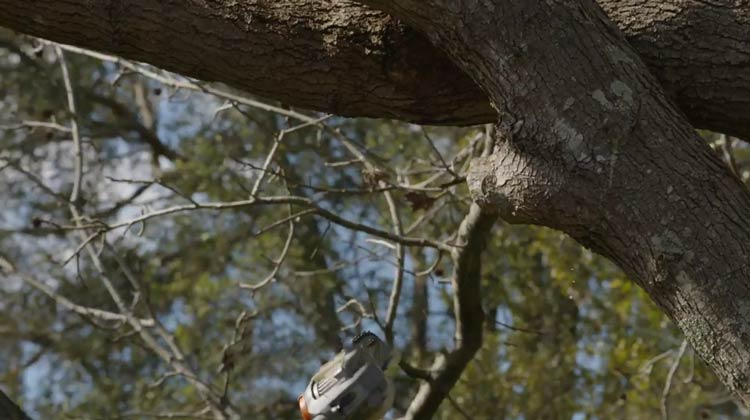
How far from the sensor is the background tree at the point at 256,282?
21.4 feet

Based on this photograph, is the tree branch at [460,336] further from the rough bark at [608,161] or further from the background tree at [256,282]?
the rough bark at [608,161]

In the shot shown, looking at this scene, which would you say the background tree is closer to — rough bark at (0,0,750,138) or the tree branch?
the tree branch

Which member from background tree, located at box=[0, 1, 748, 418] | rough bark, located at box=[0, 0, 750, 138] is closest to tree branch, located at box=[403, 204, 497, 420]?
background tree, located at box=[0, 1, 748, 418]

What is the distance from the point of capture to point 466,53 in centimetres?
250

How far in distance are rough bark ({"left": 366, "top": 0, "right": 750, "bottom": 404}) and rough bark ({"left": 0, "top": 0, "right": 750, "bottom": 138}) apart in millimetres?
199

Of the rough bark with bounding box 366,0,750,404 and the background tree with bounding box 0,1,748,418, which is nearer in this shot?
the rough bark with bounding box 366,0,750,404

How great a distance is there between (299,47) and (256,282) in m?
6.08

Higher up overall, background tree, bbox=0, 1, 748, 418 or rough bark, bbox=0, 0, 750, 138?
rough bark, bbox=0, 0, 750, 138

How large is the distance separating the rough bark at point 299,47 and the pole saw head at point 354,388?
0.60 metres

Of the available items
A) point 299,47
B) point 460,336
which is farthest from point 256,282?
point 299,47

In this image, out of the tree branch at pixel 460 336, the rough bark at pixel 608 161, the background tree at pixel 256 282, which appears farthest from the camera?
the background tree at pixel 256 282

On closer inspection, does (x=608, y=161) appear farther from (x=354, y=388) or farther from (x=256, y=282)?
(x=256, y=282)

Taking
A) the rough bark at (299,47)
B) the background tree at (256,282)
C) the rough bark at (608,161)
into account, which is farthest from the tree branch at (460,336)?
the rough bark at (608,161)

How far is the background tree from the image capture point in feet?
21.4
